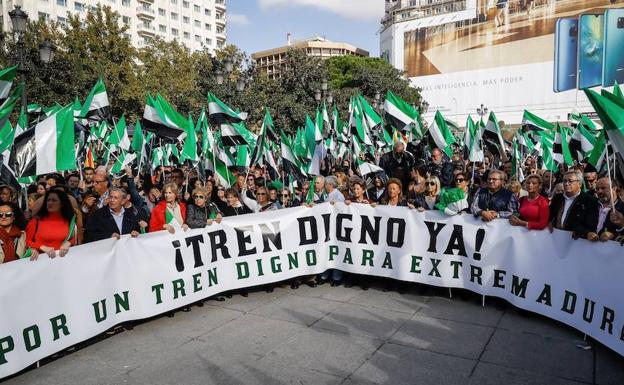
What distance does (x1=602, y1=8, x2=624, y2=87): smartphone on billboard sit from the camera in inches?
2386

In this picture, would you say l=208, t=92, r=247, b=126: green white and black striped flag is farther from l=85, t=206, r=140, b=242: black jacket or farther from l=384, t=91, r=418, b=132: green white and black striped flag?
l=85, t=206, r=140, b=242: black jacket

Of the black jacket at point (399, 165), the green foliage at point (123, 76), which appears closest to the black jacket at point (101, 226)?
the black jacket at point (399, 165)

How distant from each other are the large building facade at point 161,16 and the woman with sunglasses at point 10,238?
2409 inches

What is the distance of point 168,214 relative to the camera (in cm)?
624

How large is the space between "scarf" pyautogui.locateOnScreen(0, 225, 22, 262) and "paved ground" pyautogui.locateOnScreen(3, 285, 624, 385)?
108 centimetres

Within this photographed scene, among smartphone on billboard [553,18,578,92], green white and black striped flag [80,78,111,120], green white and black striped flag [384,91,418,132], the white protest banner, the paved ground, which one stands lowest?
the paved ground

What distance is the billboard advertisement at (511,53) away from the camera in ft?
205

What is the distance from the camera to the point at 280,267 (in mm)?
6941

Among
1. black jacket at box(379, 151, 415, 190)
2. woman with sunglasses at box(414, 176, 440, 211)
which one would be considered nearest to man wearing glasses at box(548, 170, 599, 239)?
woman with sunglasses at box(414, 176, 440, 211)

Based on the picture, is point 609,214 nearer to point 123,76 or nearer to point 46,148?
point 46,148

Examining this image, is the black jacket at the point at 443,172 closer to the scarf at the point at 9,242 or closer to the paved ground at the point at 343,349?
the paved ground at the point at 343,349

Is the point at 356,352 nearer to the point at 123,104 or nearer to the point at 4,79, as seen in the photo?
the point at 4,79

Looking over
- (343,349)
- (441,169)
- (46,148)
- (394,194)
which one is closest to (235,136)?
(394,194)

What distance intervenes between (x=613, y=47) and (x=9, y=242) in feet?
235
